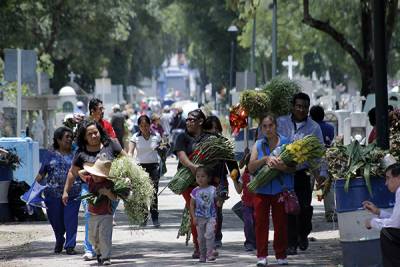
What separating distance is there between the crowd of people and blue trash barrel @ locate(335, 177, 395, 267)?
106cm

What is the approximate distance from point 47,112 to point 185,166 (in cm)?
2132

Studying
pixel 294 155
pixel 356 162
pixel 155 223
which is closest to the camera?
pixel 356 162

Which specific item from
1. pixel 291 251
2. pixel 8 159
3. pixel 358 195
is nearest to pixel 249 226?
pixel 291 251

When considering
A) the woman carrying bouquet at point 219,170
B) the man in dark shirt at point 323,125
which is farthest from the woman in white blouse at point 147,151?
the woman carrying bouquet at point 219,170

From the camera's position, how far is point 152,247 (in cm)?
1516

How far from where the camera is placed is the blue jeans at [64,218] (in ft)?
48.4

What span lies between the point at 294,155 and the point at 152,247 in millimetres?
3206

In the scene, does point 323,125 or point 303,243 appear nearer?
point 303,243

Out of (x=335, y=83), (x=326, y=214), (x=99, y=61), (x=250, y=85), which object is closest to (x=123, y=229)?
(x=326, y=214)

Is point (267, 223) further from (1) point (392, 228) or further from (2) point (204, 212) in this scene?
(1) point (392, 228)

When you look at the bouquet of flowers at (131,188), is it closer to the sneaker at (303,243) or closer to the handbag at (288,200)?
the handbag at (288,200)

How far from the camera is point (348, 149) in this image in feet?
39.1

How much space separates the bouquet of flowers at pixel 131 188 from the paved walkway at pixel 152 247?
557 millimetres

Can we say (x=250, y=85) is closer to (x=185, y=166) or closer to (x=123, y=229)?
(x=123, y=229)
